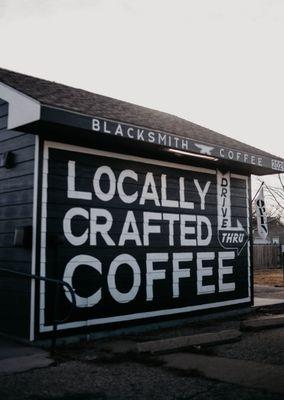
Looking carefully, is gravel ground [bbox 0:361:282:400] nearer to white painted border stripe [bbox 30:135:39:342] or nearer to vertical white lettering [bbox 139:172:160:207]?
white painted border stripe [bbox 30:135:39:342]

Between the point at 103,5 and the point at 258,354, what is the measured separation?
6771 mm

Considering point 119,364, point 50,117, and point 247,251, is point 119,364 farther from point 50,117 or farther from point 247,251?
point 247,251

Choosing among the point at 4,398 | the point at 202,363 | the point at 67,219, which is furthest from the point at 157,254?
the point at 4,398

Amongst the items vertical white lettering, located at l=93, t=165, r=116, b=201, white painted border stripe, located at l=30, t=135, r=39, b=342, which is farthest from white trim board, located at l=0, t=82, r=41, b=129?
vertical white lettering, located at l=93, t=165, r=116, b=201

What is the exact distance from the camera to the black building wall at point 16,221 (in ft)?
23.4

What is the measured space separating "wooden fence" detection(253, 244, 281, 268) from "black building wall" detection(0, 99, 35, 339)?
24069 millimetres

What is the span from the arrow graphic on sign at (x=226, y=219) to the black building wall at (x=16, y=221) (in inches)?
173

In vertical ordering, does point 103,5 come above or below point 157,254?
above

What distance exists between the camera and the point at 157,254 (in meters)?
8.80

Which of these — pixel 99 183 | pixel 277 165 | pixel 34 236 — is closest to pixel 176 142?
pixel 99 183

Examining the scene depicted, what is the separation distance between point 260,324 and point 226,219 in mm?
2779

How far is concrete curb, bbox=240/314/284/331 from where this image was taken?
795 centimetres

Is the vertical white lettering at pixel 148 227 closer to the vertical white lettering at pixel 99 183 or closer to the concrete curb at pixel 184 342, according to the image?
the vertical white lettering at pixel 99 183

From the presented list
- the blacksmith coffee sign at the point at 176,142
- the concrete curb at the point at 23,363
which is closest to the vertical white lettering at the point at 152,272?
the blacksmith coffee sign at the point at 176,142
